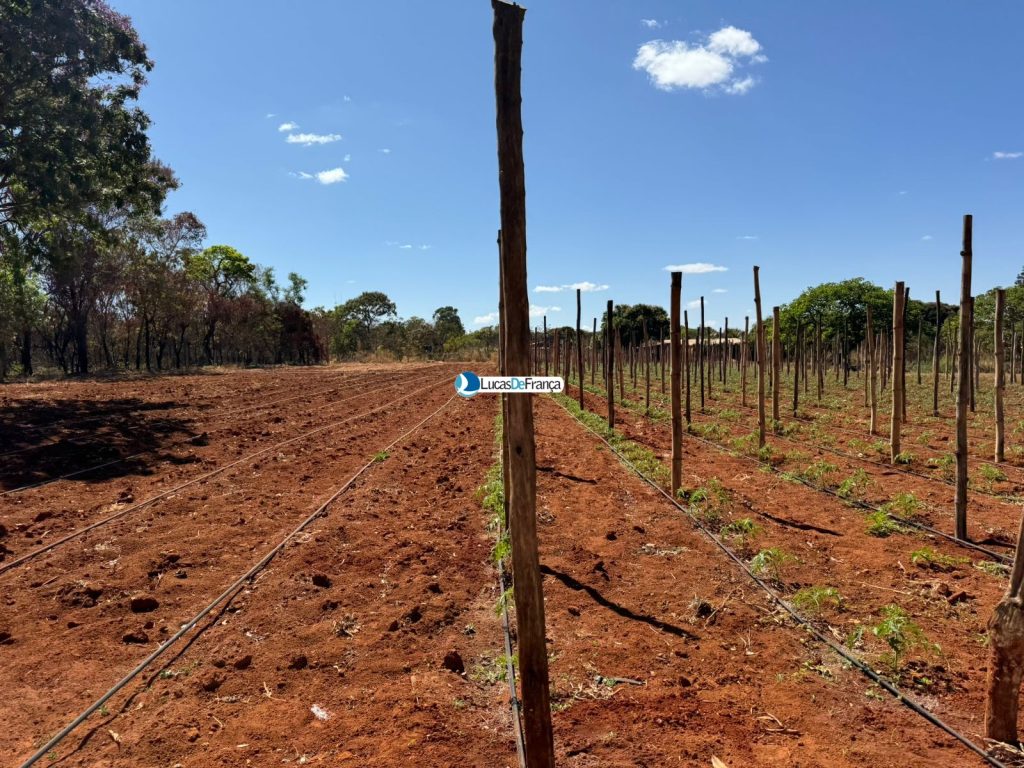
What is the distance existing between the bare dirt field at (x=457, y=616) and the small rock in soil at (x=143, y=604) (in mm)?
26

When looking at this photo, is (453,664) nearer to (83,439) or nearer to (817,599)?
(817,599)

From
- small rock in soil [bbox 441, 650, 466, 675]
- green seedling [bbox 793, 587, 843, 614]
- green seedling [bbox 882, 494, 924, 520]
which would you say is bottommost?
small rock in soil [bbox 441, 650, 466, 675]

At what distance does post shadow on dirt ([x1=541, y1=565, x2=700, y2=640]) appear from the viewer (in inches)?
153

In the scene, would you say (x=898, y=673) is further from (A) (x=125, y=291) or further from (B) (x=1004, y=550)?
(A) (x=125, y=291)

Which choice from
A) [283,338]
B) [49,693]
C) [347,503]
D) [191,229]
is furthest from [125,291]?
[49,693]

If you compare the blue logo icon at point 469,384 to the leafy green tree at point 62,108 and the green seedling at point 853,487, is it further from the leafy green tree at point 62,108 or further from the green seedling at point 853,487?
the leafy green tree at point 62,108

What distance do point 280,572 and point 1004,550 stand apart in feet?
20.4

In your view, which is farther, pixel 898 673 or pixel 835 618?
pixel 835 618

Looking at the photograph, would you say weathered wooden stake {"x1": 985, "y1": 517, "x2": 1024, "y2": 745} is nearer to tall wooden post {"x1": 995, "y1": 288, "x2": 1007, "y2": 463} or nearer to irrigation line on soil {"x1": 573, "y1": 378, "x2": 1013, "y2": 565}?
irrigation line on soil {"x1": 573, "y1": 378, "x2": 1013, "y2": 565}

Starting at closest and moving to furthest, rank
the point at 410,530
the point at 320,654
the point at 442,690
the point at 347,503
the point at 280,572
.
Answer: the point at 442,690 → the point at 320,654 → the point at 280,572 → the point at 410,530 → the point at 347,503

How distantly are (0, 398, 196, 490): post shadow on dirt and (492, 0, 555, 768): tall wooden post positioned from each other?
27.4 ft

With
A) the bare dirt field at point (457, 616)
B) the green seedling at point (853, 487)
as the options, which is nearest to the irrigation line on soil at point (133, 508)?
the bare dirt field at point (457, 616)

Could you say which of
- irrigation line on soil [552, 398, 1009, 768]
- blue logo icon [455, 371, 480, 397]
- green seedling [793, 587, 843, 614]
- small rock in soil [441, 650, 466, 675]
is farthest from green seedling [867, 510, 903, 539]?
blue logo icon [455, 371, 480, 397]

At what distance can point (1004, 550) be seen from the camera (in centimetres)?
520
